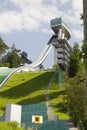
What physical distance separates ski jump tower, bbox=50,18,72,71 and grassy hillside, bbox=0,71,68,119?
74.2 metres

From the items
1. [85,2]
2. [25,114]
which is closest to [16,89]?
[25,114]

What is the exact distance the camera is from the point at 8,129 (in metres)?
16.6

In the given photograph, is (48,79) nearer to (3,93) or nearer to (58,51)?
(3,93)

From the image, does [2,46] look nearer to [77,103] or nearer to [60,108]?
Answer: [60,108]

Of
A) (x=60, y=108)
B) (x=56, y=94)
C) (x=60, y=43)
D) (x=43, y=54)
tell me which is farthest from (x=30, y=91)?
(x=60, y=43)

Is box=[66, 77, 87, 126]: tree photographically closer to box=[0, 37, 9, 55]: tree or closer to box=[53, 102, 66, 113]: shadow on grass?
box=[53, 102, 66, 113]: shadow on grass

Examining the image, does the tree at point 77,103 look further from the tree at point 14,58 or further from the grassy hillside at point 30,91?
the tree at point 14,58

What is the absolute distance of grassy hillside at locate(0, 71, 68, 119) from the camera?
68.6 meters

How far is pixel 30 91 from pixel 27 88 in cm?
341

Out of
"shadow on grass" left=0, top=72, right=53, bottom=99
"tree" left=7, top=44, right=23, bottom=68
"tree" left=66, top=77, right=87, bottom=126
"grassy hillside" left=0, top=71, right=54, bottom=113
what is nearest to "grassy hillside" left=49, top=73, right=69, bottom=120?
"grassy hillside" left=0, top=71, right=54, bottom=113

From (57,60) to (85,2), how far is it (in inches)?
6302

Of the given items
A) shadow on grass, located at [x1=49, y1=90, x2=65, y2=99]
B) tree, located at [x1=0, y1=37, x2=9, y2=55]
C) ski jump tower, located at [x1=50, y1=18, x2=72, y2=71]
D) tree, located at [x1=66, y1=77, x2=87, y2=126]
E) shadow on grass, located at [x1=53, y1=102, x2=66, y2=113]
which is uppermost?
ski jump tower, located at [x1=50, y1=18, x2=72, y2=71]

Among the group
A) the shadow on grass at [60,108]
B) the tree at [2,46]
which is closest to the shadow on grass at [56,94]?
the shadow on grass at [60,108]

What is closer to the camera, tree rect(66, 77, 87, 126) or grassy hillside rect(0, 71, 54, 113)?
tree rect(66, 77, 87, 126)
